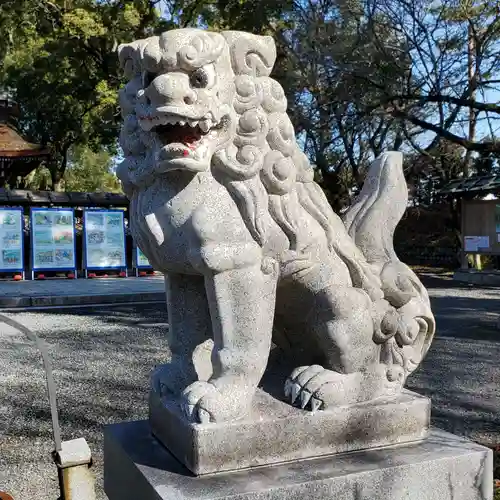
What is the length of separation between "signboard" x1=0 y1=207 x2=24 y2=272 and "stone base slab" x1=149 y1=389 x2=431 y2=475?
10872 mm

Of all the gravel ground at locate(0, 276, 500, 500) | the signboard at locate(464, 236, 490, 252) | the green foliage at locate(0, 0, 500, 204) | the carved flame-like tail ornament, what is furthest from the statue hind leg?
the signboard at locate(464, 236, 490, 252)

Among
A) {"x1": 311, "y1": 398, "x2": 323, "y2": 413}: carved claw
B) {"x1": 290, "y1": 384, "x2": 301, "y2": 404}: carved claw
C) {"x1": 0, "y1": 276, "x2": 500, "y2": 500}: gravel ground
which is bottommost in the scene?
{"x1": 0, "y1": 276, "x2": 500, "y2": 500}: gravel ground

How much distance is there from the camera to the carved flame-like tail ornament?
226 centimetres

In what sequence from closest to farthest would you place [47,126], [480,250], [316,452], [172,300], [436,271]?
[316,452]
[172,300]
[480,250]
[436,271]
[47,126]

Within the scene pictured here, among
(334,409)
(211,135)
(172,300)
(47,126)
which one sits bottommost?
(334,409)

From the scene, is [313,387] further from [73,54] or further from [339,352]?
[73,54]

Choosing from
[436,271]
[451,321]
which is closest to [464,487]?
[451,321]

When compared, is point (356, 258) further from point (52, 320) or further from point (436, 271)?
point (436, 271)

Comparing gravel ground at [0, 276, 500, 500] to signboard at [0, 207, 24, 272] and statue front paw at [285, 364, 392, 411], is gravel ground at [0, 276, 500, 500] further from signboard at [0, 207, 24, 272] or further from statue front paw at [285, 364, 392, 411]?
signboard at [0, 207, 24, 272]

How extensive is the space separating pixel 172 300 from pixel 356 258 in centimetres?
70

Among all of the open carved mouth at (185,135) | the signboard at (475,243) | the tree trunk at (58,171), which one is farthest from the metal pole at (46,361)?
the tree trunk at (58,171)

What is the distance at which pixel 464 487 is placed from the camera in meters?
2.05

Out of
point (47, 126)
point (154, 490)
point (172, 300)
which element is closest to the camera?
point (154, 490)

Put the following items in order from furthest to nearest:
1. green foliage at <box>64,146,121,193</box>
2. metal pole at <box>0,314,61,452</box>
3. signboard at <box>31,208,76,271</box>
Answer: green foliage at <box>64,146,121,193</box> → signboard at <box>31,208,76,271</box> → metal pole at <box>0,314,61,452</box>
